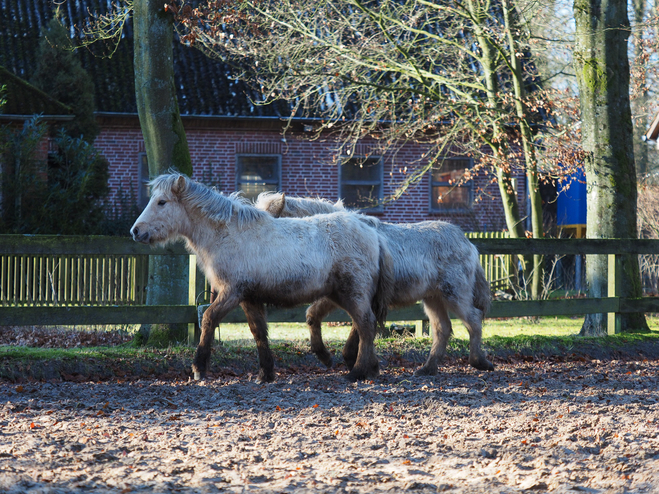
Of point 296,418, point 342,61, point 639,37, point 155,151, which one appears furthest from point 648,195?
point 296,418

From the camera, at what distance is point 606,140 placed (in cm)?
1015

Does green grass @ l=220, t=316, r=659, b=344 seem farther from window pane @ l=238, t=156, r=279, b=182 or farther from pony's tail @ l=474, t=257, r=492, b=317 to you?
window pane @ l=238, t=156, r=279, b=182

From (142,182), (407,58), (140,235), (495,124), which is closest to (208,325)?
(140,235)

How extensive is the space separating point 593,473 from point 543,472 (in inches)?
10.7

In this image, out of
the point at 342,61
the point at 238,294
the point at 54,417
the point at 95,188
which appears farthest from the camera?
the point at 95,188

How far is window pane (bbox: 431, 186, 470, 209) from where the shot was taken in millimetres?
20797

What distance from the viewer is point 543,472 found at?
387cm

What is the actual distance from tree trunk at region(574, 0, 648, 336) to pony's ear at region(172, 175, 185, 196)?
20.3 feet

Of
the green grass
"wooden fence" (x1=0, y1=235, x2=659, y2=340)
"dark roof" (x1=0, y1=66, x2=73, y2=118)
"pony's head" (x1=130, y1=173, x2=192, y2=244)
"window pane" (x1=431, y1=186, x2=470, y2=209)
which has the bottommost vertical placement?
the green grass

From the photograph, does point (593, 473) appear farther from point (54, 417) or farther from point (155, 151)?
point (155, 151)

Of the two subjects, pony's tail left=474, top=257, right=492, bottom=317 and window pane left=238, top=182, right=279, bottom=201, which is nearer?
pony's tail left=474, top=257, right=492, bottom=317

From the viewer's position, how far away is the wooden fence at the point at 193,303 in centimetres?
731

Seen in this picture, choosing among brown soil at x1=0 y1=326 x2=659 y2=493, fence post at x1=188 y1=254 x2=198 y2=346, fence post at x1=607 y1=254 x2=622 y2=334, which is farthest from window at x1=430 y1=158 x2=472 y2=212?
brown soil at x1=0 y1=326 x2=659 y2=493

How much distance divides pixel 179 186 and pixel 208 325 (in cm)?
129
